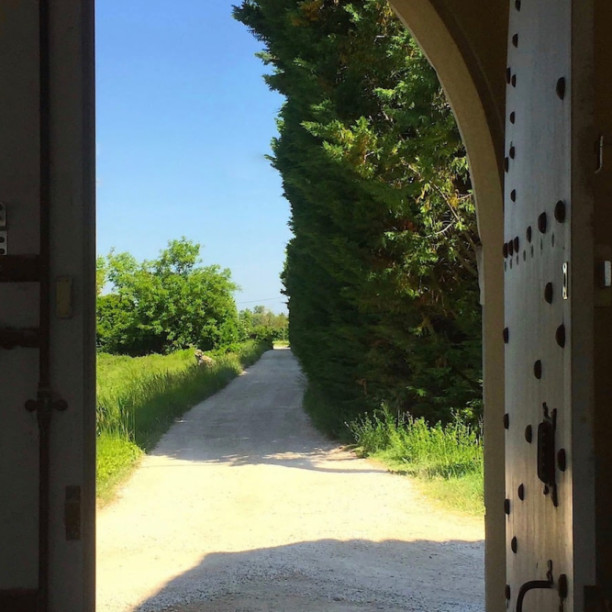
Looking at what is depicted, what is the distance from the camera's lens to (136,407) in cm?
1394

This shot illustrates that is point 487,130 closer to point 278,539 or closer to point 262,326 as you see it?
point 278,539

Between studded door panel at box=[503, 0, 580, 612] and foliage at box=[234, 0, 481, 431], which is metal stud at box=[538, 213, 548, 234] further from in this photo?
foliage at box=[234, 0, 481, 431]

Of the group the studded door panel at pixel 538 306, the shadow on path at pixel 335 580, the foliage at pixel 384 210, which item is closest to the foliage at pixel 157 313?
the foliage at pixel 384 210

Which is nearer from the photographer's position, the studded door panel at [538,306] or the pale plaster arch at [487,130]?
the studded door panel at [538,306]

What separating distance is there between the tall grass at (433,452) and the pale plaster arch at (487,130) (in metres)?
4.78

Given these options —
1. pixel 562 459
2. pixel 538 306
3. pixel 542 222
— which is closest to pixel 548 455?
pixel 562 459

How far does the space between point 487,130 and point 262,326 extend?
200 feet

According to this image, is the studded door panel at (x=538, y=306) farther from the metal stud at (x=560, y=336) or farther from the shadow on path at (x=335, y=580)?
the shadow on path at (x=335, y=580)

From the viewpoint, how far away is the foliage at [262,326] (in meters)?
51.1

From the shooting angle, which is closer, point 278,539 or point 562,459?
point 562,459

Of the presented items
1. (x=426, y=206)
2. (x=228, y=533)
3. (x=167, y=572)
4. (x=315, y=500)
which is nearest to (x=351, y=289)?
(x=426, y=206)

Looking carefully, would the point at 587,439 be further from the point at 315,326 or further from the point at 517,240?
the point at 315,326

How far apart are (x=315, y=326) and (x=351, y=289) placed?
306 cm

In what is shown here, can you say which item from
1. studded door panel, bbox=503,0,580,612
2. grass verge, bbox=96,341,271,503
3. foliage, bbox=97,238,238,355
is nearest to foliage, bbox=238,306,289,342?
foliage, bbox=97,238,238,355
